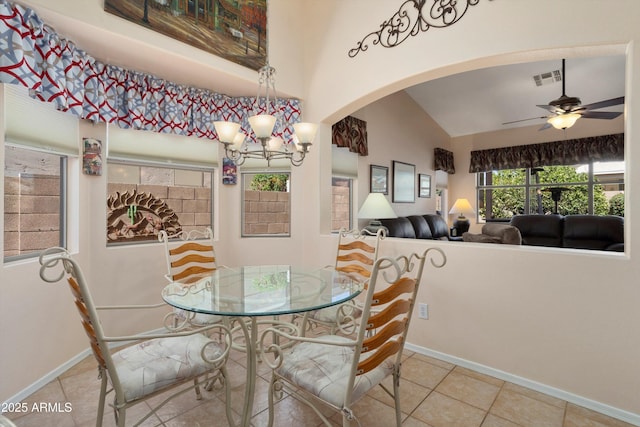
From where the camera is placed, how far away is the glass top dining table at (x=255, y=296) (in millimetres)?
1476

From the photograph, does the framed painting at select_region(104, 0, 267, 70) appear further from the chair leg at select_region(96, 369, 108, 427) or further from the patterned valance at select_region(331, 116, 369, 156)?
the chair leg at select_region(96, 369, 108, 427)

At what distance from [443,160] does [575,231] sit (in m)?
2.63

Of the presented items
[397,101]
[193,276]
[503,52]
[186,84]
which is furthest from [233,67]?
[397,101]

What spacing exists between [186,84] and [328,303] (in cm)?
256

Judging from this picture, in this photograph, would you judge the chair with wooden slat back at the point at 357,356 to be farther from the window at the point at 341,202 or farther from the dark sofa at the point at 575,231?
the dark sofa at the point at 575,231

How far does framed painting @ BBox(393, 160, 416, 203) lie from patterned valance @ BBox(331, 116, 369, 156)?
1008mm

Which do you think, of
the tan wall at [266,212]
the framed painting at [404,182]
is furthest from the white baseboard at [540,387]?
the framed painting at [404,182]

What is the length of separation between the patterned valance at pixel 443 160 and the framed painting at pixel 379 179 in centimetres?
198

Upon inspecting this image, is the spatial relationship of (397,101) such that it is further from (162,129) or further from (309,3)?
(162,129)

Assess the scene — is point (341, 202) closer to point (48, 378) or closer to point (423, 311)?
point (423, 311)

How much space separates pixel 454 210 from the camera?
677cm

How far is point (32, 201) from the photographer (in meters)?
2.18

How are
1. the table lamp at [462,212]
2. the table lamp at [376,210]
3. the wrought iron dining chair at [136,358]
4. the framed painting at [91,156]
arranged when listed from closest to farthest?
the wrought iron dining chair at [136,358], the framed painting at [91,156], the table lamp at [376,210], the table lamp at [462,212]

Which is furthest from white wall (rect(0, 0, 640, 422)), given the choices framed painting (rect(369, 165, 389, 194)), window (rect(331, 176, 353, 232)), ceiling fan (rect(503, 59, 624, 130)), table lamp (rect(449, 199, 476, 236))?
table lamp (rect(449, 199, 476, 236))
